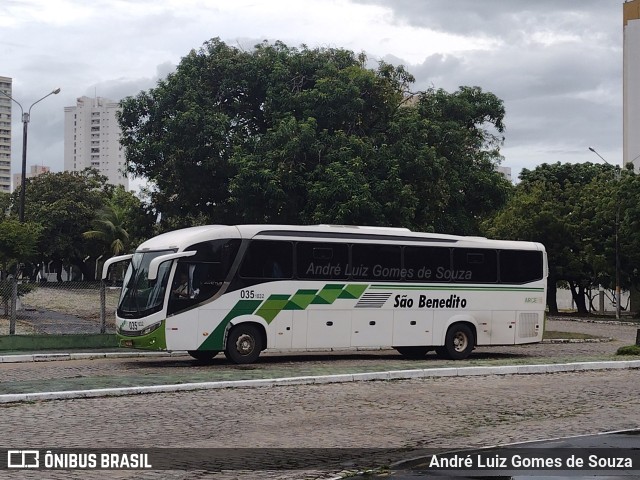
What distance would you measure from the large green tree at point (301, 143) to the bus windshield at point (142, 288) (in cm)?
905

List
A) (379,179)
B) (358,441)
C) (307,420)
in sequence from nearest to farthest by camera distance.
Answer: (358,441), (307,420), (379,179)

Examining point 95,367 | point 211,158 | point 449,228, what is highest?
point 211,158

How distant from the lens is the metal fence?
27372 millimetres

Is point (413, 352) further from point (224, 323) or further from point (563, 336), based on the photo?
point (563, 336)

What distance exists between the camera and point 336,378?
17.0 metres

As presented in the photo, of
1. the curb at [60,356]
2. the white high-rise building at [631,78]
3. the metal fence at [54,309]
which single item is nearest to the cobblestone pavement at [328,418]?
the curb at [60,356]

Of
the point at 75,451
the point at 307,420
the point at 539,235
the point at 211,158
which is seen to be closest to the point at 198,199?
the point at 211,158

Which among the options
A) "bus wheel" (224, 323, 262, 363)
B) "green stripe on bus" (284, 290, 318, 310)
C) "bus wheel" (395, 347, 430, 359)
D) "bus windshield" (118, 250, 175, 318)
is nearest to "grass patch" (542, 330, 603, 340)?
"bus wheel" (395, 347, 430, 359)

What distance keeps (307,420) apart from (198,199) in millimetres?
24042

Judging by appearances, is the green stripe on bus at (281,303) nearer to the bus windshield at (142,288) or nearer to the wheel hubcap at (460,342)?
the bus windshield at (142,288)

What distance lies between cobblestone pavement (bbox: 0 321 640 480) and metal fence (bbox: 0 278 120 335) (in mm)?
10912

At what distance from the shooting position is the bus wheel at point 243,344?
21.2 m

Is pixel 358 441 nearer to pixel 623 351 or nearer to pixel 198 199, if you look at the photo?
pixel 623 351

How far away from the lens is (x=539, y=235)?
197 ft
